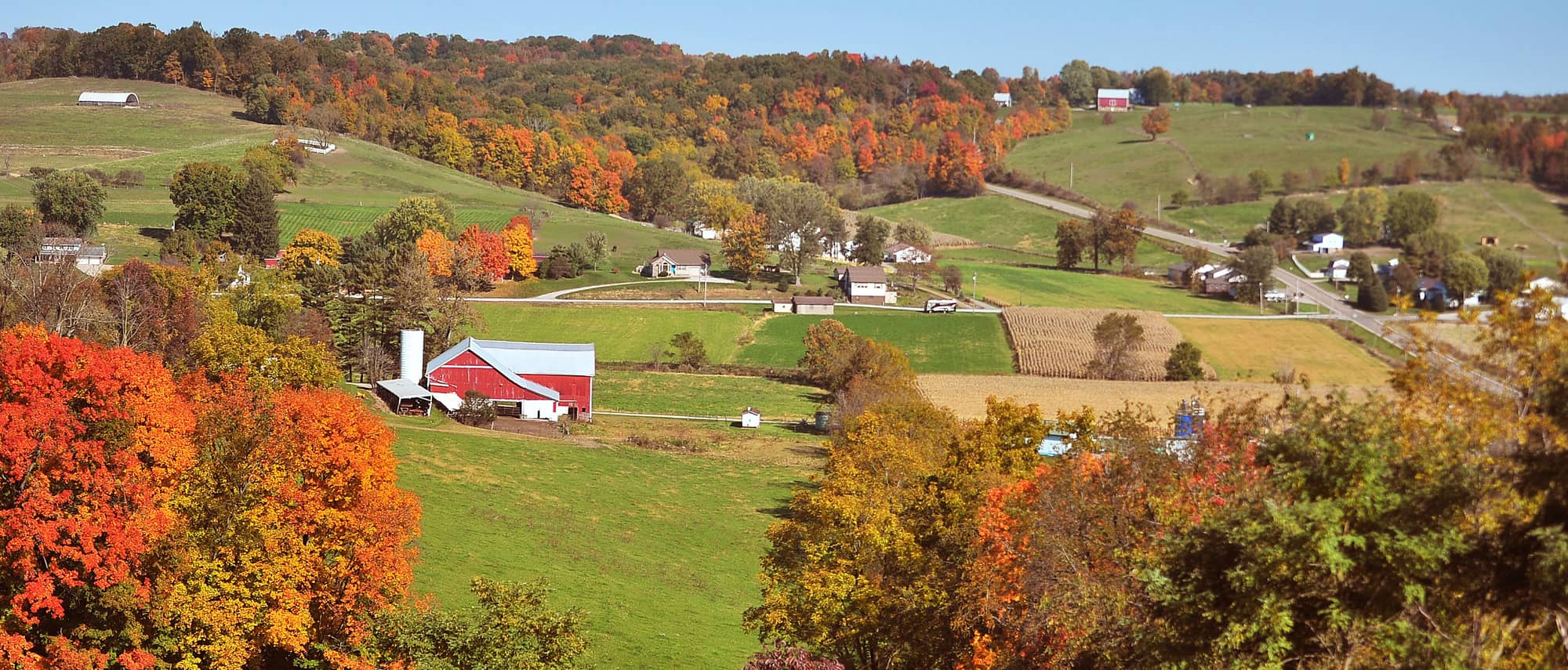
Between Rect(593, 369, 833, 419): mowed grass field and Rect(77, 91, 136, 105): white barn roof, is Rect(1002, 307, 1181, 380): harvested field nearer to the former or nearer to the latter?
Rect(593, 369, 833, 419): mowed grass field

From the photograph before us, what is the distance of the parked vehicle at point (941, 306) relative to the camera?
10231 centimetres

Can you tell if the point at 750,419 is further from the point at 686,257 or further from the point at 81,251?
the point at 81,251

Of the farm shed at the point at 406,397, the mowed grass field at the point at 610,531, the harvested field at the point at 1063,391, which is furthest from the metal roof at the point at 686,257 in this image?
the mowed grass field at the point at 610,531

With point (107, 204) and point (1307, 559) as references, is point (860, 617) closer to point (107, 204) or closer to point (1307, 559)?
point (1307, 559)

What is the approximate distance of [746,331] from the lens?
9462cm

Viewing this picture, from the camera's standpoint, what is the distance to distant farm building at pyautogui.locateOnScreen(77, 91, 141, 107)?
162m

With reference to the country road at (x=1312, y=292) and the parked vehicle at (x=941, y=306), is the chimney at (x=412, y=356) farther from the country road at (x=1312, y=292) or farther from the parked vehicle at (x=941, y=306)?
the parked vehicle at (x=941, y=306)

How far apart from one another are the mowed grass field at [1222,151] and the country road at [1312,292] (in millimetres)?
6054

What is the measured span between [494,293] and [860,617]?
268ft

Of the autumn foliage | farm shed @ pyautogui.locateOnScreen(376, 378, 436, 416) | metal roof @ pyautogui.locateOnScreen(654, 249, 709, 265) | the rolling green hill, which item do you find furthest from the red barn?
the rolling green hill

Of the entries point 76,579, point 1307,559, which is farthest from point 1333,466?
point 76,579

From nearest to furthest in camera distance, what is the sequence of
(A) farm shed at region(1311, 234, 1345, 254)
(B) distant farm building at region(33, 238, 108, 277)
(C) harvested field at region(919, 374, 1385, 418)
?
(C) harvested field at region(919, 374, 1385, 418) → (B) distant farm building at region(33, 238, 108, 277) → (A) farm shed at region(1311, 234, 1345, 254)

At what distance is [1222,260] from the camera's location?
122812 mm

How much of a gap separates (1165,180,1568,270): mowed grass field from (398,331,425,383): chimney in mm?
63606
